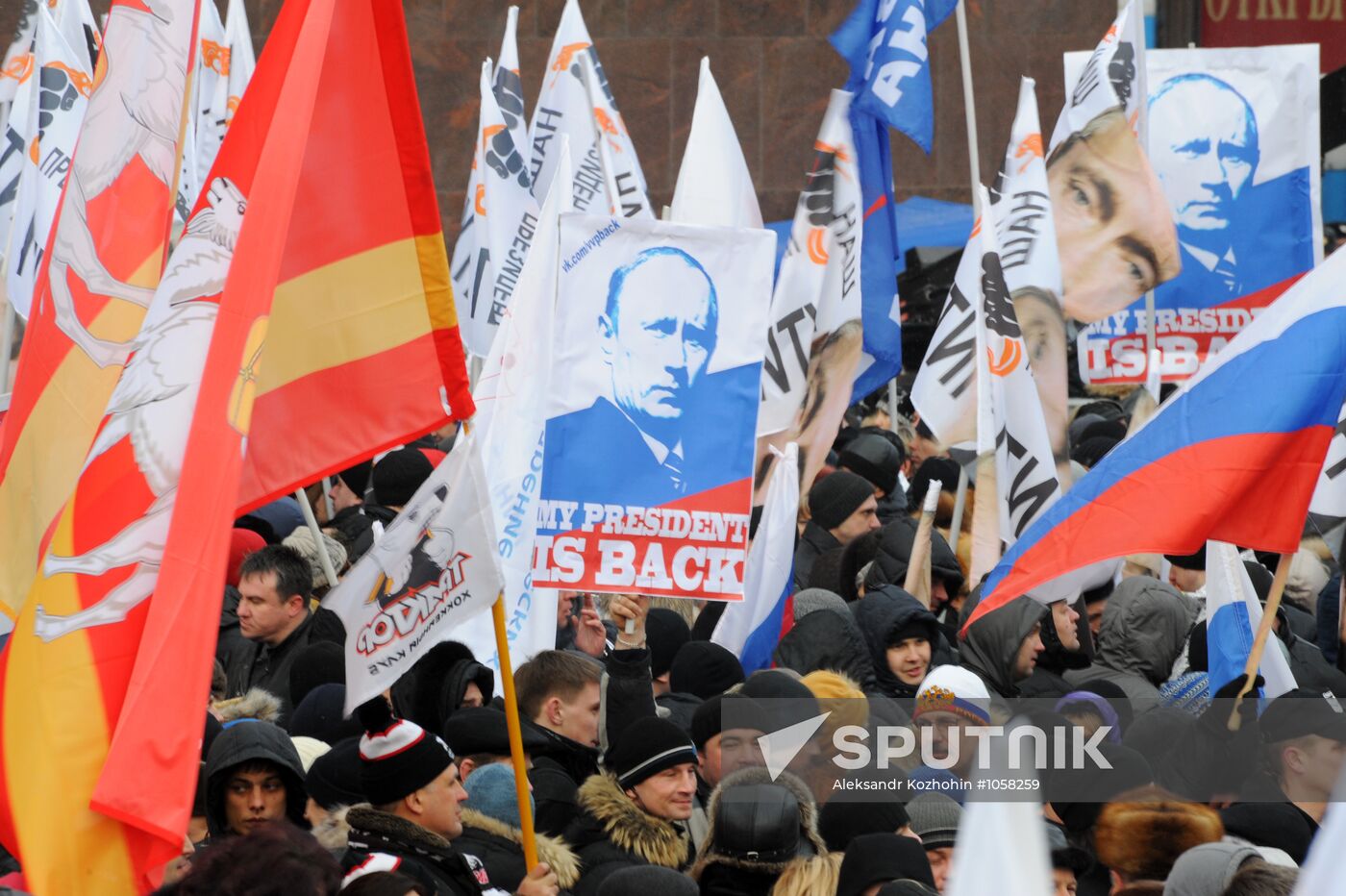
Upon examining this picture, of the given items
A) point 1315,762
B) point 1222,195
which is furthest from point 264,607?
point 1222,195

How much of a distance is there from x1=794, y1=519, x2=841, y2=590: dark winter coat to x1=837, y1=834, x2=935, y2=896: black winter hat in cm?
379

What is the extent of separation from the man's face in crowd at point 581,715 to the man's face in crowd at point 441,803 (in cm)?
112

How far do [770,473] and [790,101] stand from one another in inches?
363

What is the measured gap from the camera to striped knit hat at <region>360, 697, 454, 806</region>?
14.5 ft

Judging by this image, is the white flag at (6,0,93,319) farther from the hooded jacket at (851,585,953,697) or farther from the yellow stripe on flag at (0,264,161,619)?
the hooded jacket at (851,585,953,697)

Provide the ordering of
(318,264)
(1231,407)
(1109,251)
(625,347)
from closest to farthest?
(318,264) → (1231,407) → (625,347) → (1109,251)

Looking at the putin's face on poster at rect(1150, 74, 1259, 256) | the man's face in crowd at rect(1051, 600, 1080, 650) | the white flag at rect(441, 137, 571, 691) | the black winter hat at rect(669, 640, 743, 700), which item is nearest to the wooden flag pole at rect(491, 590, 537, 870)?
the black winter hat at rect(669, 640, 743, 700)

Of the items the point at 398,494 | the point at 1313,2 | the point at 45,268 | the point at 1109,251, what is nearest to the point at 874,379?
the point at 1109,251

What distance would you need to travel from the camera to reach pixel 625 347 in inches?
278

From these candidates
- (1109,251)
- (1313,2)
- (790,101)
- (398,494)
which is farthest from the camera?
(1313,2)

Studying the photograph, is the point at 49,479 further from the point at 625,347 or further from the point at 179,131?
the point at 625,347

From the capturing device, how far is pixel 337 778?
4.75m

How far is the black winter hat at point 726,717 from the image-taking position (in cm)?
548

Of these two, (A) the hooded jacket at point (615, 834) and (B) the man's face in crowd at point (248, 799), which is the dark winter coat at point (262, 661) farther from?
(A) the hooded jacket at point (615, 834)
